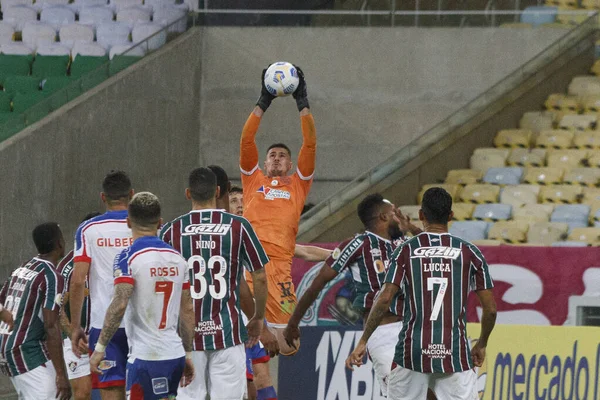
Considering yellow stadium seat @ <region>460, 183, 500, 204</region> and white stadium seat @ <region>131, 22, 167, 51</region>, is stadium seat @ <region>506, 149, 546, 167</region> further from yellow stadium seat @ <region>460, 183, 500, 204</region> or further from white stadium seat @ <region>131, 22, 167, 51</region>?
white stadium seat @ <region>131, 22, 167, 51</region>

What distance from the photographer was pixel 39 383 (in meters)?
9.48

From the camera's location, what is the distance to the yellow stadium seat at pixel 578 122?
1670 centimetres

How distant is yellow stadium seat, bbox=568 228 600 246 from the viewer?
1416 cm

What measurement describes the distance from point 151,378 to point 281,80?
10.1 ft

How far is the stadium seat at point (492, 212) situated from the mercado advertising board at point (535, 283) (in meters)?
3.51

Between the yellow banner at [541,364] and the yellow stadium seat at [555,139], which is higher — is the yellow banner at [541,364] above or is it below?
below

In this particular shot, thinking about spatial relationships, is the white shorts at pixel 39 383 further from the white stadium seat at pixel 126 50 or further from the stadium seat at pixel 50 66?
the stadium seat at pixel 50 66

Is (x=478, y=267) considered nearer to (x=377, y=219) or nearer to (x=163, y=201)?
(x=377, y=219)

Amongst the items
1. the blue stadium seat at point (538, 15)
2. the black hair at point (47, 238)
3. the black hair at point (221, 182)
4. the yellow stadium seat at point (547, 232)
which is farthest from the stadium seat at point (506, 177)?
the black hair at point (47, 238)

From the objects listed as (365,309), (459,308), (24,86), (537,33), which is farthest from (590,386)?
(24,86)

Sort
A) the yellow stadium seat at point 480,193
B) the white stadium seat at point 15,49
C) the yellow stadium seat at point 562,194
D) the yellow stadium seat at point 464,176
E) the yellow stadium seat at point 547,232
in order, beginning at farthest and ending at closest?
the white stadium seat at point 15,49 → the yellow stadium seat at point 464,176 → the yellow stadium seat at point 480,193 → the yellow stadium seat at point 562,194 → the yellow stadium seat at point 547,232

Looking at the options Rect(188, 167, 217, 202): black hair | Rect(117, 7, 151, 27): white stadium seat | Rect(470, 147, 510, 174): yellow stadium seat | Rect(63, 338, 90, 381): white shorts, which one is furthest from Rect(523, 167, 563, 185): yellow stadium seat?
Rect(188, 167, 217, 202): black hair

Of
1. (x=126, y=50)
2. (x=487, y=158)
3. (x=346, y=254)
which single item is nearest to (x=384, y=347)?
(x=346, y=254)

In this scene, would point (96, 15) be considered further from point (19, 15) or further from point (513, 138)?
point (513, 138)
